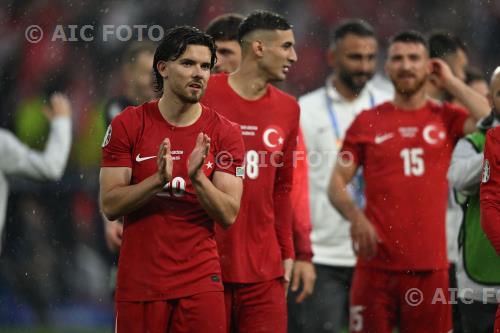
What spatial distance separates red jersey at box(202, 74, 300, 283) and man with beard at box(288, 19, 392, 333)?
178 centimetres

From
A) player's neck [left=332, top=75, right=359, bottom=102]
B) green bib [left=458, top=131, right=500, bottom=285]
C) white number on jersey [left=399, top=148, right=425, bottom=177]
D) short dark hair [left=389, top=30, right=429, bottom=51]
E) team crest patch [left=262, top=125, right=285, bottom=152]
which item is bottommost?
green bib [left=458, top=131, right=500, bottom=285]

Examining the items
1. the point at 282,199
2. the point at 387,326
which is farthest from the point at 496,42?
the point at 282,199

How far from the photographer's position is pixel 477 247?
646cm

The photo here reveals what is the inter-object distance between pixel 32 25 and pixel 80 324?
3.38m

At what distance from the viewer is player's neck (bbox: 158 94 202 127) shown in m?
5.41

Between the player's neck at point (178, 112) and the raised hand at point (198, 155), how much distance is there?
396 mm

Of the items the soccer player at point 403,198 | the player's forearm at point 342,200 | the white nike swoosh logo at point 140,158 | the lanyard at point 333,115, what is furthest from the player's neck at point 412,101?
the white nike swoosh logo at point 140,158

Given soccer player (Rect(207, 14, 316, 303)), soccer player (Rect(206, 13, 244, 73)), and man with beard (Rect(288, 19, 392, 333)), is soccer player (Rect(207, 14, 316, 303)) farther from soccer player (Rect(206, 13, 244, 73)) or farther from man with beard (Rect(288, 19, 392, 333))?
man with beard (Rect(288, 19, 392, 333))

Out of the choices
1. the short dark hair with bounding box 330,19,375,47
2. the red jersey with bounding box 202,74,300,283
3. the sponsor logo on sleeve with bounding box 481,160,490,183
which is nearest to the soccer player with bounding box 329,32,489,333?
the short dark hair with bounding box 330,19,375,47

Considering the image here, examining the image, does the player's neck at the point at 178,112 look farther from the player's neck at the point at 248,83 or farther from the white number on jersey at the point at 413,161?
the white number on jersey at the point at 413,161

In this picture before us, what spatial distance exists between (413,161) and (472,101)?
50 centimetres

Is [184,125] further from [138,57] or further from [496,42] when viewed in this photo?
[496,42]

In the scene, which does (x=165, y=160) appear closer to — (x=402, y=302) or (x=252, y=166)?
(x=252, y=166)

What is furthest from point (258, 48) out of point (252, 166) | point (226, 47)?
point (226, 47)
